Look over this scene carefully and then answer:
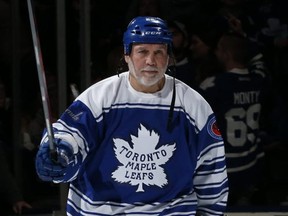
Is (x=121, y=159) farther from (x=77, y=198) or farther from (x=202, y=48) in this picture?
(x=202, y=48)

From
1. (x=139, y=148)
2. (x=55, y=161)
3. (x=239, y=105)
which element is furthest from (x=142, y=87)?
(x=239, y=105)

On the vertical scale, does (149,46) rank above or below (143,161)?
above

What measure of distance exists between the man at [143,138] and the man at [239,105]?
2.30 m

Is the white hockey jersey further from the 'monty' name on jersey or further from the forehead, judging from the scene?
the 'monty' name on jersey

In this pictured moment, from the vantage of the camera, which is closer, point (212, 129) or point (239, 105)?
point (212, 129)

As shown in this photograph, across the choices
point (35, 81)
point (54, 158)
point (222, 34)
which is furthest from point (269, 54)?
point (54, 158)

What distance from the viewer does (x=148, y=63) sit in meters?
4.29

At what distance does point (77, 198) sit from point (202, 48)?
2.48 m

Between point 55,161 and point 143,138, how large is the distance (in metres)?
0.47

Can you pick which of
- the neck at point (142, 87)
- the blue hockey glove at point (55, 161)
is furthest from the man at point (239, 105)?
the blue hockey glove at point (55, 161)

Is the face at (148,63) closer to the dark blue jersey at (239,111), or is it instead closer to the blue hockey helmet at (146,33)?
the blue hockey helmet at (146,33)

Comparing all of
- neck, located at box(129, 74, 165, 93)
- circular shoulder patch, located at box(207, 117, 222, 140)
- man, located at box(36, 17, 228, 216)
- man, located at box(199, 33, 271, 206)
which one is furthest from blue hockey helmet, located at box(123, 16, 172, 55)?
man, located at box(199, 33, 271, 206)

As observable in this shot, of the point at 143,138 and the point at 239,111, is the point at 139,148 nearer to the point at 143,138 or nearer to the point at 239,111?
the point at 143,138

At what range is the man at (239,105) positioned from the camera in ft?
22.0
